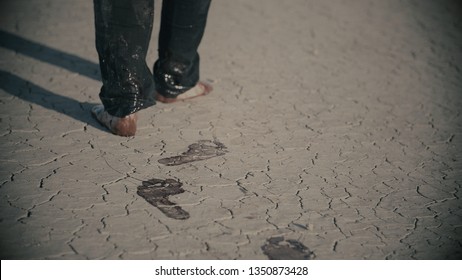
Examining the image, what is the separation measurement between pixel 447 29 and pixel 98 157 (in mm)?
3460

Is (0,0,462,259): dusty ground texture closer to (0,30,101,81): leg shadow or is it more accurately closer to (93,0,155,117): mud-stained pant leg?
(0,30,101,81): leg shadow

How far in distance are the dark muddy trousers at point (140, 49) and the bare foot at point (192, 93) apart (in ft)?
0.12

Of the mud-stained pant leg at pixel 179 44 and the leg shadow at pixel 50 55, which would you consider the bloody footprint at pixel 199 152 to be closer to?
the mud-stained pant leg at pixel 179 44

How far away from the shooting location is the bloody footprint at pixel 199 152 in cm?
360

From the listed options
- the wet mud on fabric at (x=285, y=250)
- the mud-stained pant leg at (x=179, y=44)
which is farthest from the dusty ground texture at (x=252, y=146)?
the mud-stained pant leg at (x=179, y=44)

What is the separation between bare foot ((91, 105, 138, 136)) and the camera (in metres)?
3.74

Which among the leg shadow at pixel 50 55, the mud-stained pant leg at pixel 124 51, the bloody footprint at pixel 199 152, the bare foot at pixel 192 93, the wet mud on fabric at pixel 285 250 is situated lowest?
the leg shadow at pixel 50 55

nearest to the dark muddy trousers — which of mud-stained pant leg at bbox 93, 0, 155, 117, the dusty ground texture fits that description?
mud-stained pant leg at bbox 93, 0, 155, 117

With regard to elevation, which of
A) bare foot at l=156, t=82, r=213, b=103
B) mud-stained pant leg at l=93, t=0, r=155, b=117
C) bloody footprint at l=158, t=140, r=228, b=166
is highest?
mud-stained pant leg at l=93, t=0, r=155, b=117

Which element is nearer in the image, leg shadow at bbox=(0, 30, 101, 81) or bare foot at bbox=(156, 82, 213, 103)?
bare foot at bbox=(156, 82, 213, 103)

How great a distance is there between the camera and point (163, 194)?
328cm

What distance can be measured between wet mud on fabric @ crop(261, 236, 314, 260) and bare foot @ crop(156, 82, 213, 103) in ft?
5.03

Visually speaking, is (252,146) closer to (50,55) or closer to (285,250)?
(285,250)

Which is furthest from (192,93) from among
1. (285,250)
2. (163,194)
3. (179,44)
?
(285,250)
